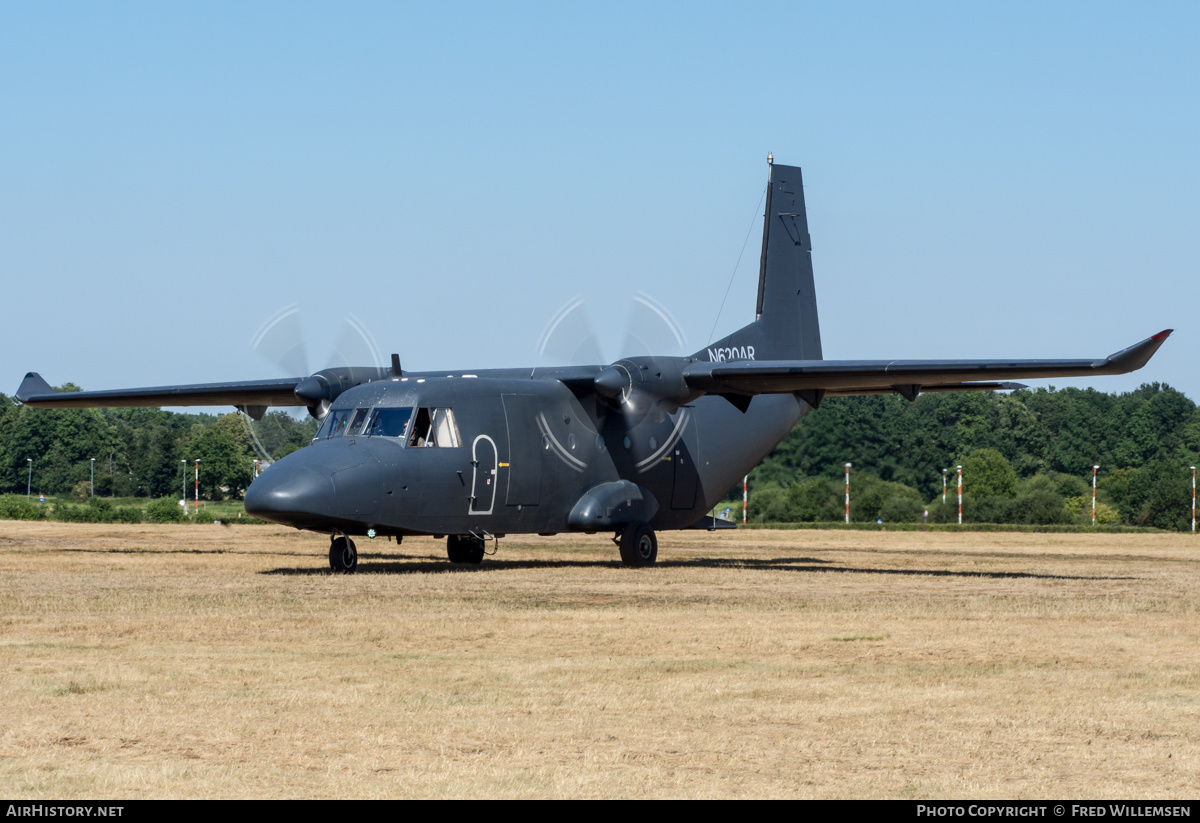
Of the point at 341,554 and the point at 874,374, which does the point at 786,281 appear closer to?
the point at 874,374

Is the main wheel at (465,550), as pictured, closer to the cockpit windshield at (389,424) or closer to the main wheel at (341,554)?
the cockpit windshield at (389,424)

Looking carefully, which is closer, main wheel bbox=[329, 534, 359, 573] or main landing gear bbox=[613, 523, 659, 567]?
main wheel bbox=[329, 534, 359, 573]

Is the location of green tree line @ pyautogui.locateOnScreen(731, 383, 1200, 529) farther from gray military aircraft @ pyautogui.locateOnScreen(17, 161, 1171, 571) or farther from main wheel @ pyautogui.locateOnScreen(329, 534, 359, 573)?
main wheel @ pyautogui.locateOnScreen(329, 534, 359, 573)

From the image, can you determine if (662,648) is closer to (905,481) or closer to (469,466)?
(469,466)

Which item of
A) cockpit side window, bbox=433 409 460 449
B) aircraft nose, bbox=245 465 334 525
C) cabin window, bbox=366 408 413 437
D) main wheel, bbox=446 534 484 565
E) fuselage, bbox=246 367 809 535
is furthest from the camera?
main wheel, bbox=446 534 484 565

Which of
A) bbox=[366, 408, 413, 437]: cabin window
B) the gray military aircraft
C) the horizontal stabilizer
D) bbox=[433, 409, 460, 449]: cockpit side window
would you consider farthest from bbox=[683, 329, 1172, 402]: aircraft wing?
bbox=[366, 408, 413, 437]: cabin window

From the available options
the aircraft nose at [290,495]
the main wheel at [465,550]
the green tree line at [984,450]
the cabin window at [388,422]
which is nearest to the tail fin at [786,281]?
the main wheel at [465,550]

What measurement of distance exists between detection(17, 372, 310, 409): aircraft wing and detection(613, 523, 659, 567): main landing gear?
7.16 meters

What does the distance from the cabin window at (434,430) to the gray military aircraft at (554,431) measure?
2 cm

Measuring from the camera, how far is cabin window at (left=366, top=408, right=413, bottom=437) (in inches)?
884

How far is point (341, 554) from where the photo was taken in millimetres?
22312

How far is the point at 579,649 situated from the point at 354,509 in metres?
8.92

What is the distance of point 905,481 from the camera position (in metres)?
102

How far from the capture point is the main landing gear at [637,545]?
25.2 meters
